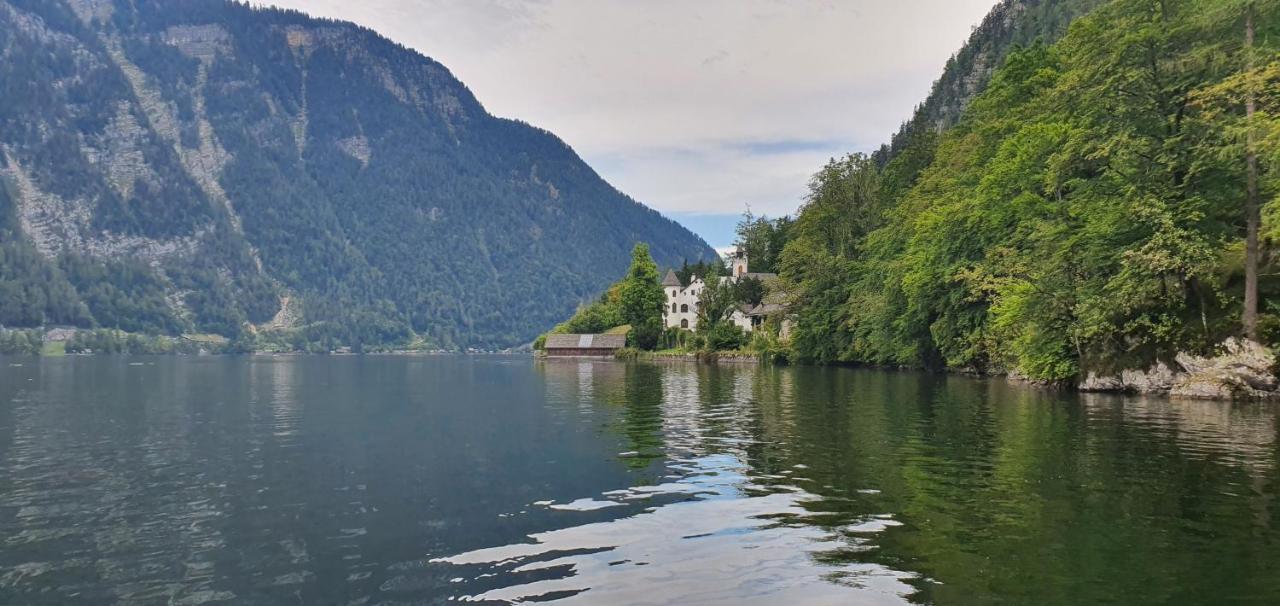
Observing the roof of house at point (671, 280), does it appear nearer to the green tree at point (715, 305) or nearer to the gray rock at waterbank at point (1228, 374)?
the green tree at point (715, 305)

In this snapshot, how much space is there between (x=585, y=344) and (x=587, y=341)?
70 centimetres

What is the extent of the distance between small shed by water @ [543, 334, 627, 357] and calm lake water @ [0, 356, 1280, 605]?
10940 centimetres

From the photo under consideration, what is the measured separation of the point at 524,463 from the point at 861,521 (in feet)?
35.2

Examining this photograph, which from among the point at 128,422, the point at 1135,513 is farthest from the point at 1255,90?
the point at 128,422

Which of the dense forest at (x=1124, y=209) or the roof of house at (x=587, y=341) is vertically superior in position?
the dense forest at (x=1124, y=209)

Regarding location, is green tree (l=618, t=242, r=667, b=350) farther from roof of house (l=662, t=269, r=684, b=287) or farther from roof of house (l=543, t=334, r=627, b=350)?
roof of house (l=662, t=269, r=684, b=287)

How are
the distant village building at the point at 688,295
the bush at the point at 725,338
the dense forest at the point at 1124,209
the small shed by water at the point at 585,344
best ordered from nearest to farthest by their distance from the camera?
the dense forest at the point at 1124,209 → the bush at the point at 725,338 → the distant village building at the point at 688,295 → the small shed by water at the point at 585,344

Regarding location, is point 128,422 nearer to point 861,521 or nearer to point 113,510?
point 113,510

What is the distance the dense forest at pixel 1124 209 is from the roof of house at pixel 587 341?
272ft

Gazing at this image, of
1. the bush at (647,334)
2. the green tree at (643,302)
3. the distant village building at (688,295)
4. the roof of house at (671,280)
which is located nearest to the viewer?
the bush at (647,334)

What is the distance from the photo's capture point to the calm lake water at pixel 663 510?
36.3 feet

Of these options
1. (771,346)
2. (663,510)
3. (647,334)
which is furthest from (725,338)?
(663,510)

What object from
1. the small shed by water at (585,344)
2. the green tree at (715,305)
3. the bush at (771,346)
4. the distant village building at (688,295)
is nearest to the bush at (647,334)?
the distant village building at (688,295)

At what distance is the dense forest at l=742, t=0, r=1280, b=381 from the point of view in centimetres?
3459
